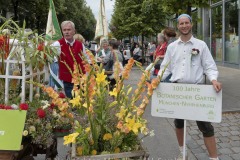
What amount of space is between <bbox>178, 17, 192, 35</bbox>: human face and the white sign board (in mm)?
693

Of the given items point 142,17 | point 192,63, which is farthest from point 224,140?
point 142,17

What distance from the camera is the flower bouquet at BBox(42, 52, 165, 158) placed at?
2576mm

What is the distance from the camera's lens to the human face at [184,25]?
3.63 meters

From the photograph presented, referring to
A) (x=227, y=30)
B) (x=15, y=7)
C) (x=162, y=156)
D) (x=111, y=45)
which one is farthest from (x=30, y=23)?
(x=162, y=156)

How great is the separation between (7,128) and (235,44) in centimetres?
1373

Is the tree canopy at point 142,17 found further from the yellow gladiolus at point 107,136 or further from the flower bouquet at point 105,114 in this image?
the yellow gladiolus at point 107,136

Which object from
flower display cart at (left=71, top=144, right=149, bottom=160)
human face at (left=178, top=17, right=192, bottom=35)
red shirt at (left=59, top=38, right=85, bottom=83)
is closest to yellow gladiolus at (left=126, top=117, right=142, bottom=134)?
flower display cart at (left=71, top=144, right=149, bottom=160)

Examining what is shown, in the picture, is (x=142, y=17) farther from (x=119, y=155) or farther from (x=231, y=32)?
(x=119, y=155)

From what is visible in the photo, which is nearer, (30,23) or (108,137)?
(108,137)

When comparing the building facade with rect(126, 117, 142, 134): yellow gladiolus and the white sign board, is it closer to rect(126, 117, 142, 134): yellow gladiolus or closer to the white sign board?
the white sign board

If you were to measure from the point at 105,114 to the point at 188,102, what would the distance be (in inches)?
39.4

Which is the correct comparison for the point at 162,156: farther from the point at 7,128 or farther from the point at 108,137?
the point at 7,128

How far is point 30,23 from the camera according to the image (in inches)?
1281

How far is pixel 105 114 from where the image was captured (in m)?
2.67
